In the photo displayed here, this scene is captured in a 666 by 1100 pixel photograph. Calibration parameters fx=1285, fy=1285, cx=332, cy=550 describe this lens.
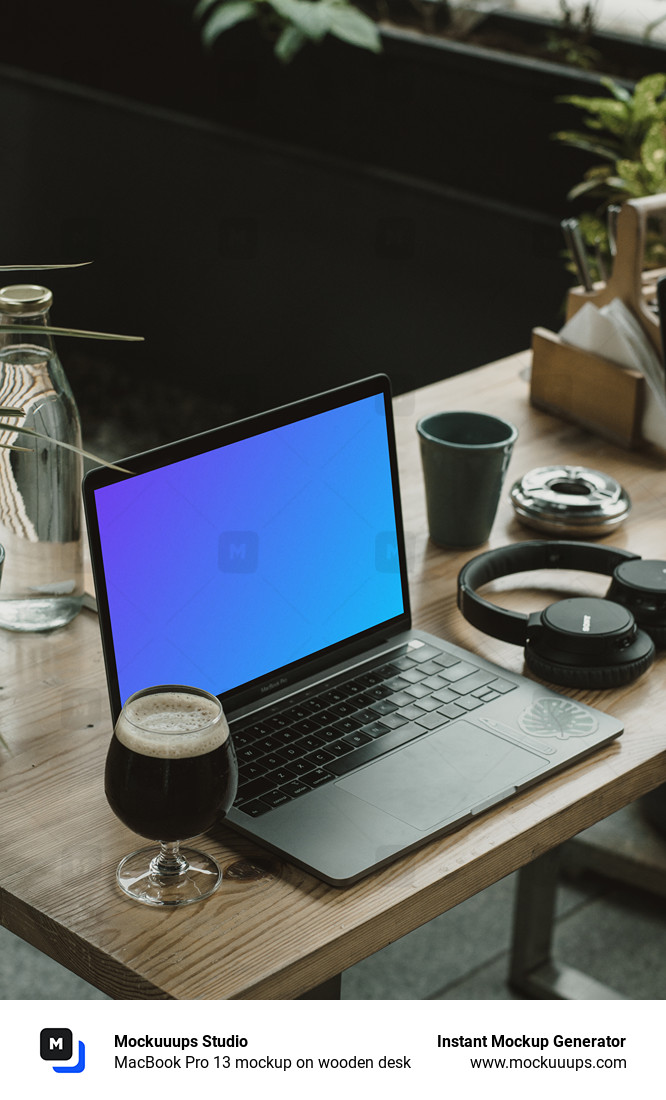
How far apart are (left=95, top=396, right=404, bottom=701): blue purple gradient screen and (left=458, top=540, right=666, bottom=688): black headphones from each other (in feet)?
0.37

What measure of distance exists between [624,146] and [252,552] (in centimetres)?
210

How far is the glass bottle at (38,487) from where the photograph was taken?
1.19 meters

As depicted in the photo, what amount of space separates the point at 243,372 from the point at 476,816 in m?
3.14

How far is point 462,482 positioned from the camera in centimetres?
139

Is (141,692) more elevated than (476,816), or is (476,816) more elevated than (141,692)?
(141,692)

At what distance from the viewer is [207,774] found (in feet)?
2.80

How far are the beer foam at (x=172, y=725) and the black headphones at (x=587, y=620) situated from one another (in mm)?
397

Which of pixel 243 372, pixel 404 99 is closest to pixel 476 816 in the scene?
pixel 404 99

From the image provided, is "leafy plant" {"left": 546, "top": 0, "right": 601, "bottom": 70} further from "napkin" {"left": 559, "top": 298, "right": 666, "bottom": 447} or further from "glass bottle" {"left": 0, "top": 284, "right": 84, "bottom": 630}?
"glass bottle" {"left": 0, "top": 284, "right": 84, "bottom": 630}

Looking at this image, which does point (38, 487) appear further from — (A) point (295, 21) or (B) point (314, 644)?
(A) point (295, 21)

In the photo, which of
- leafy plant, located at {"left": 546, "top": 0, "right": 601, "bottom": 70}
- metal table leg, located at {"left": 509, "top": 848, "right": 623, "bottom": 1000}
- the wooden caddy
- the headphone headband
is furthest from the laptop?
leafy plant, located at {"left": 546, "top": 0, "right": 601, "bottom": 70}

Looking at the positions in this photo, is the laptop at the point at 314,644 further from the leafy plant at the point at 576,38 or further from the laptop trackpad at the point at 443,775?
the leafy plant at the point at 576,38

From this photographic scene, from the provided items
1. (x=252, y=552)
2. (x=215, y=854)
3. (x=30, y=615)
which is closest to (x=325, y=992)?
(x=215, y=854)
